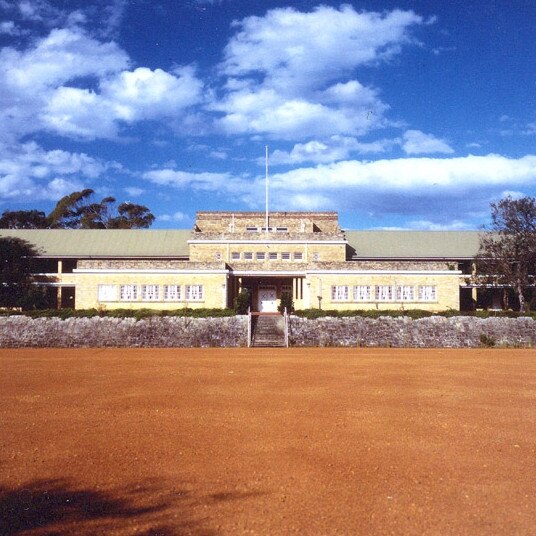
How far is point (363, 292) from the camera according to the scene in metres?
36.8

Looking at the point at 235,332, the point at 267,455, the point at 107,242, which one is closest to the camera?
the point at 267,455

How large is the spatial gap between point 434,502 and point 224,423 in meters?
5.05

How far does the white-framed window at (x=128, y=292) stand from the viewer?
119 ft

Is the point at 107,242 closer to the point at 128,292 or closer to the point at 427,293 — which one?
the point at 128,292

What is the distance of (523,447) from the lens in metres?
9.04

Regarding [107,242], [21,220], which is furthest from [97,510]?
[21,220]

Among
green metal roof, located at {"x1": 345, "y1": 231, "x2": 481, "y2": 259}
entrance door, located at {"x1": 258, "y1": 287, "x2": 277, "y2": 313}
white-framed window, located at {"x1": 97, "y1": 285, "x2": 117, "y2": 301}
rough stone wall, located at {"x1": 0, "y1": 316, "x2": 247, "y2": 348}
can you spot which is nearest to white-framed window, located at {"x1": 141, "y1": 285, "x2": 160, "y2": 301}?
white-framed window, located at {"x1": 97, "y1": 285, "x2": 117, "y2": 301}

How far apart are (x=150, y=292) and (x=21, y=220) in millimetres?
43487

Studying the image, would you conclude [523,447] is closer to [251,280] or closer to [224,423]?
[224,423]

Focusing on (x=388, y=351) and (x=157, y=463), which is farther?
(x=388, y=351)

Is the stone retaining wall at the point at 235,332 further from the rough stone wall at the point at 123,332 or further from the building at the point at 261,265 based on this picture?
the building at the point at 261,265

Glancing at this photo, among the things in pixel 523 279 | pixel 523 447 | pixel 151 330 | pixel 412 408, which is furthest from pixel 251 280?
pixel 523 447

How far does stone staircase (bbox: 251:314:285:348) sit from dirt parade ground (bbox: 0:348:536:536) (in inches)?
481

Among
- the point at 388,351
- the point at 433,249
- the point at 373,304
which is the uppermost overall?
the point at 433,249
